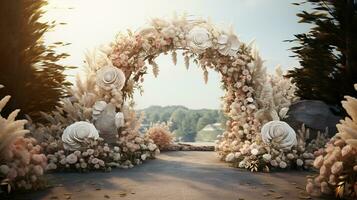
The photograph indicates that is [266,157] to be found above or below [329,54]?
below

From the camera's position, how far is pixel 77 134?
6.81 m

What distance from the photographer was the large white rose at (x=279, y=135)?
685cm

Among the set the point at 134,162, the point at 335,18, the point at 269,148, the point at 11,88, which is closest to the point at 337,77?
the point at 335,18

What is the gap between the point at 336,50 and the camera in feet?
29.1

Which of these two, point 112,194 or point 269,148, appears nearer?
point 112,194

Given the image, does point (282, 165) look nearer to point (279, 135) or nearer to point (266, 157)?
point (266, 157)

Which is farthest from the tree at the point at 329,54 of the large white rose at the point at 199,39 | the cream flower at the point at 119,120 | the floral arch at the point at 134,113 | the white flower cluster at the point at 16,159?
the white flower cluster at the point at 16,159

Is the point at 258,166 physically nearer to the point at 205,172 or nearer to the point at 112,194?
the point at 205,172

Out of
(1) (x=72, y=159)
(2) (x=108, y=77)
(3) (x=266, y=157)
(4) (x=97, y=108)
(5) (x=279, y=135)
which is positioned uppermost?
(2) (x=108, y=77)

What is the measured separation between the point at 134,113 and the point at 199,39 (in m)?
1.96

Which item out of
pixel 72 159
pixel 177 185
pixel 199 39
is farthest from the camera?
pixel 199 39

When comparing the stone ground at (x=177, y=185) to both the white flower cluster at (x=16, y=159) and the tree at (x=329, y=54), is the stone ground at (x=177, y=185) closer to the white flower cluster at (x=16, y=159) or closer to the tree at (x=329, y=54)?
the white flower cluster at (x=16, y=159)

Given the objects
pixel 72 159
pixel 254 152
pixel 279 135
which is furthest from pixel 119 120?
pixel 279 135

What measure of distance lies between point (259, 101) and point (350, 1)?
3195 mm
